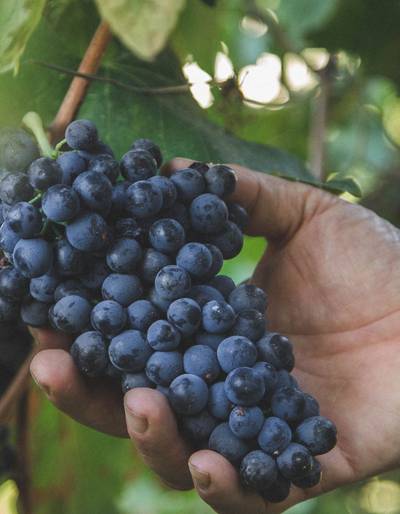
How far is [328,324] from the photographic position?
53.7 inches

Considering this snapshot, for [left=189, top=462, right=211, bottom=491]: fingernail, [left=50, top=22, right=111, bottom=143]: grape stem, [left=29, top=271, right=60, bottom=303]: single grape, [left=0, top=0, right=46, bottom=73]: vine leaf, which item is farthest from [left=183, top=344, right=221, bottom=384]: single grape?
[left=50, top=22, right=111, bottom=143]: grape stem

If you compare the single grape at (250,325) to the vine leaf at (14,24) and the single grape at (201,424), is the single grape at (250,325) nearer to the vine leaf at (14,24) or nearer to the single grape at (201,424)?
the single grape at (201,424)

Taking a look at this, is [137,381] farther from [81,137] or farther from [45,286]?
[81,137]

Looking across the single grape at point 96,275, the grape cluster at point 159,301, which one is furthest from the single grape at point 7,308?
the single grape at point 96,275

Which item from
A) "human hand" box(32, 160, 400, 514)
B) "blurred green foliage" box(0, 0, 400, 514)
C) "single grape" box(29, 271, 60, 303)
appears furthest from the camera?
"blurred green foliage" box(0, 0, 400, 514)

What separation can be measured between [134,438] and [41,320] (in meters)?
0.22

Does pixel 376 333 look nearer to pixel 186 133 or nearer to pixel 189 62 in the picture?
pixel 186 133

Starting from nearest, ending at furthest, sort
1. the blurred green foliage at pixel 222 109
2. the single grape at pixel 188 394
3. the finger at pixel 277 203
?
the single grape at pixel 188 394
the finger at pixel 277 203
the blurred green foliage at pixel 222 109

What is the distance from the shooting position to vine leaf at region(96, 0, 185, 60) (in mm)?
832

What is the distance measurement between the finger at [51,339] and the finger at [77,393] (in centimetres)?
4

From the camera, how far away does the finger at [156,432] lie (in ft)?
3.11

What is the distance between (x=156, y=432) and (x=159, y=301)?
0.55 feet

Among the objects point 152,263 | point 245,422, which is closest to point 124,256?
point 152,263

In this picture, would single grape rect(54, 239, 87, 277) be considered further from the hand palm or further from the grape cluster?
the hand palm
